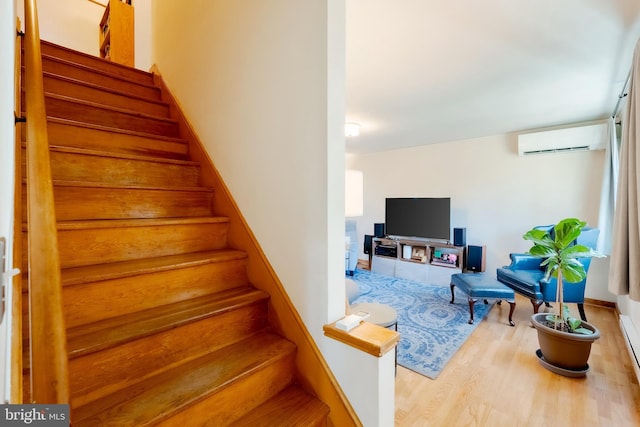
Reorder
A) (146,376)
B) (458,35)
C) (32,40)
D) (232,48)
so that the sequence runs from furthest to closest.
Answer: (458,35), (232,48), (146,376), (32,40)

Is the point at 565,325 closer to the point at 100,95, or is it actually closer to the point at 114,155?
the point at 114,155

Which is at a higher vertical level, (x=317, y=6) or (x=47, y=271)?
(x=317, y=6)

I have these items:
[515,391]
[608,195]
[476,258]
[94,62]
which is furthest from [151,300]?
[608,195]

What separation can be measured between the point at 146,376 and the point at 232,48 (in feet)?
5.64

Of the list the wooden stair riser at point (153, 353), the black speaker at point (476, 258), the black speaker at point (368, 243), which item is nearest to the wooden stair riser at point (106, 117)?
the wooden stair riser at point (153, 353)

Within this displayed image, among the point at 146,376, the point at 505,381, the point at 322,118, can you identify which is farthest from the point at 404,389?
the point at 322,118

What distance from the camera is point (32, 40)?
0.86 m

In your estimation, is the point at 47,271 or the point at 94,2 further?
the point at 94,2

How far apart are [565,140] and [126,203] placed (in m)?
4.77

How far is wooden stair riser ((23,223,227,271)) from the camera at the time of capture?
4.04 feet

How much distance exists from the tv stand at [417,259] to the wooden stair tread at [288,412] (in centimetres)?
380

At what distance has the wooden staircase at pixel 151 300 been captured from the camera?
38.2 inches

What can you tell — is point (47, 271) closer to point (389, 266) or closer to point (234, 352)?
point (234, 352)

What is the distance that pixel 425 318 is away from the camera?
3219 mm
